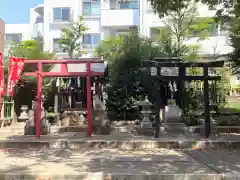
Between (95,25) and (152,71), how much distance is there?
25344 millimetres

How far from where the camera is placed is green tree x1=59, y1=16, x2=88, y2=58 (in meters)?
32.8

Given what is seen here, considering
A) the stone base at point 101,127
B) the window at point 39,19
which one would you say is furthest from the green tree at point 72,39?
the stone base at point 101,127

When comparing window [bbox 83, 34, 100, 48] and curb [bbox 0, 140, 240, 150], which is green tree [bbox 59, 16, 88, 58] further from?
curb [bbox 0, 140, 240, 150]

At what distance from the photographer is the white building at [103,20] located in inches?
1321

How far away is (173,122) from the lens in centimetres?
1449

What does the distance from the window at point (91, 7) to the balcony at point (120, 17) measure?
183 cm

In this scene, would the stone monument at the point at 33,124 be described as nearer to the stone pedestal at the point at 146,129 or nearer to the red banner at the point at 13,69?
the red banner at the point at 13,69

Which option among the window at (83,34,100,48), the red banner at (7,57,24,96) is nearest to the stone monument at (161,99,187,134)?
the red banner at (7,57,24,96)

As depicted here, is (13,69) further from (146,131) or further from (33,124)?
(146,131)

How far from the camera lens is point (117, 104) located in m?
18.5

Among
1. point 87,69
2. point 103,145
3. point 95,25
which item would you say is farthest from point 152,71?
point 95,25

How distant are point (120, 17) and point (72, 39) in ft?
18.3

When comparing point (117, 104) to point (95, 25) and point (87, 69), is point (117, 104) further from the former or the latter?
point (95, 25)

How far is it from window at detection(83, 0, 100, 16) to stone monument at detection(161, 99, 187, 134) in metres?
24.8
